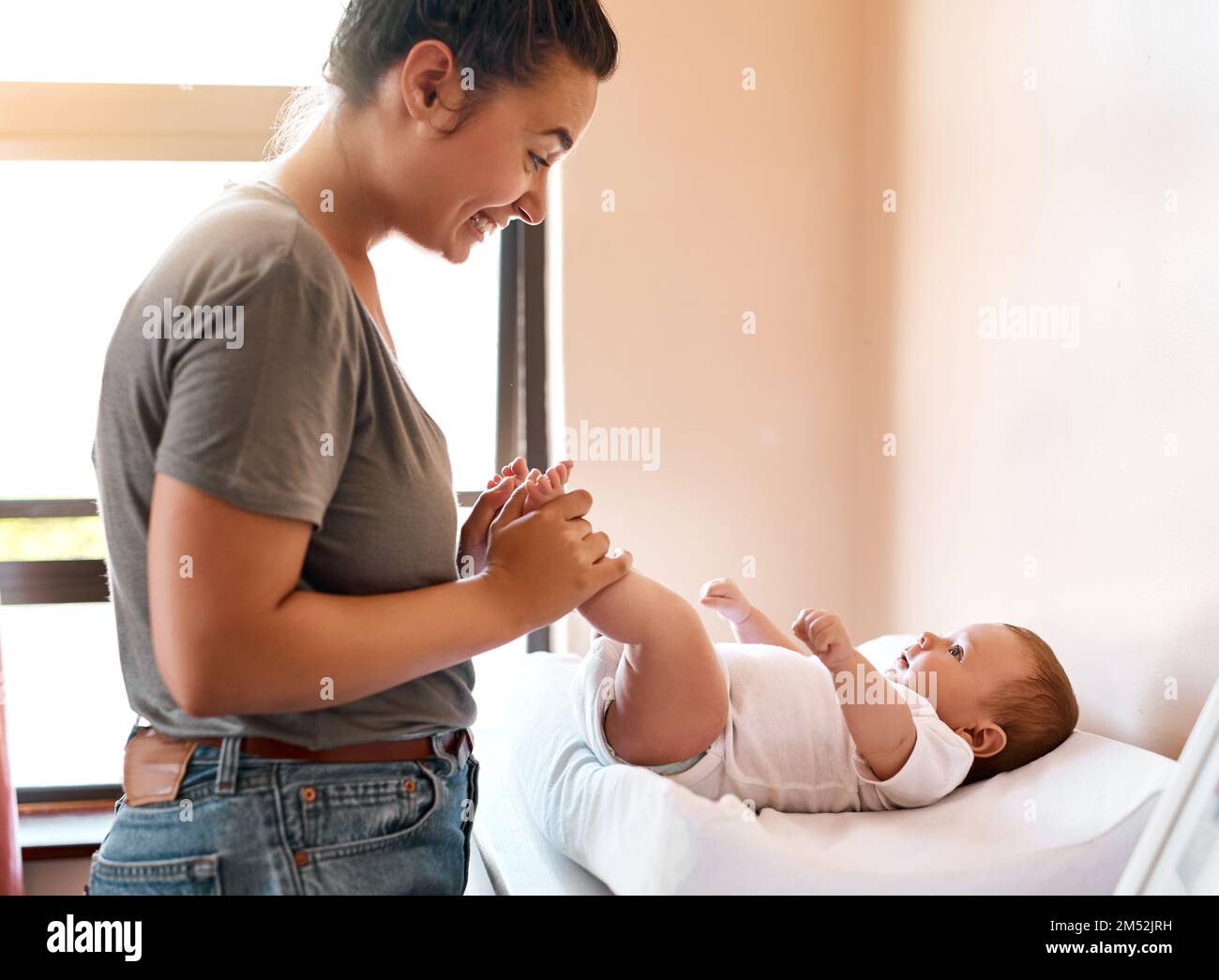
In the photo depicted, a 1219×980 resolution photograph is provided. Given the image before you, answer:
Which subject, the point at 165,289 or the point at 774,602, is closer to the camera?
the point at 165,289

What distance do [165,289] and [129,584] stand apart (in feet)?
0.76

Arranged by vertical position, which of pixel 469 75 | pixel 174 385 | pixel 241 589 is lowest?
pixel 241 589

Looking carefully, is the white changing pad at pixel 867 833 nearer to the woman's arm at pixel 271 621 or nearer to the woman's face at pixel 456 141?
the woman's arm at pixel 271 621

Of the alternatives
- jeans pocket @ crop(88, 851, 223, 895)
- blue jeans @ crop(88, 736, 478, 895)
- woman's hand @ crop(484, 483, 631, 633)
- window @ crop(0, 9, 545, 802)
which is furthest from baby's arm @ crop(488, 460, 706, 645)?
window @ crop(0, 9, 545, 802)

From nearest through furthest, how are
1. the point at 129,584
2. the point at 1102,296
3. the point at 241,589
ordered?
the point at 241,589
the point at 129,584
the point at 1102,296

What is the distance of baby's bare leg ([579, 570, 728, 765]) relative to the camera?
3.75 ft

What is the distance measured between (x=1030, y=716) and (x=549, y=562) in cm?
90

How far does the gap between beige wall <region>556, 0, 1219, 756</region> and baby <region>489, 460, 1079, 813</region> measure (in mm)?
193

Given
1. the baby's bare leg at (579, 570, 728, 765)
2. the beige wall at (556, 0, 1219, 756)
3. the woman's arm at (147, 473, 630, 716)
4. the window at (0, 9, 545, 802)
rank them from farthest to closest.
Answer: the window at (0, 9, 545, 802), the beige wall at (556, 0, 1219, 756), the baby's bare leg at (579, 570, 728, 765), the woman's arm at (147, 473, 630, 716)

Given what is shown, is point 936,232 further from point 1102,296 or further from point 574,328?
point 574,328

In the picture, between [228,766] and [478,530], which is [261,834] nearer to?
[228,766]

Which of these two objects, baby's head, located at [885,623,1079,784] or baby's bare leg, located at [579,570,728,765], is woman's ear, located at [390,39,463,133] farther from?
baby's head, located at [885,623,1079,784]
